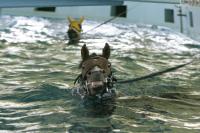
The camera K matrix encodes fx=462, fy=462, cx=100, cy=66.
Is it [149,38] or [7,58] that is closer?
[7,58]

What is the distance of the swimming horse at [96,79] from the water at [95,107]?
638mm

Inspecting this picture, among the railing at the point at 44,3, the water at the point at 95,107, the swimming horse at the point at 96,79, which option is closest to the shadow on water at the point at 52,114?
the water at the point at 95,107

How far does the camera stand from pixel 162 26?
2012 inches

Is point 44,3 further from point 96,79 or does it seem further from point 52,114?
point 96,79

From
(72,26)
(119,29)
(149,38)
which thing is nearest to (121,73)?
(72,26)

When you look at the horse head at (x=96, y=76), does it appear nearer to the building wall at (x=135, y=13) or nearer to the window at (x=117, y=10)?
the building wall at (x=135, y=13)

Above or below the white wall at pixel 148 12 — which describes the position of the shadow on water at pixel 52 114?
below

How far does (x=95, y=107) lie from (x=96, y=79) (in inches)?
65.9

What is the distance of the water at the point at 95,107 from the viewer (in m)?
12.2

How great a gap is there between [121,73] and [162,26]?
1210 inches

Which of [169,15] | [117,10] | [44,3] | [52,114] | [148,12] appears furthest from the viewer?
[117,10]

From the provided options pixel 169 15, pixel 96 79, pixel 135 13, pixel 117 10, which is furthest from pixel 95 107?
pixel 117 10

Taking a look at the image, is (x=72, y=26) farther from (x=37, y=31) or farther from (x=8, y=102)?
(x=8, y=102)

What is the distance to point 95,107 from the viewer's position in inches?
495
